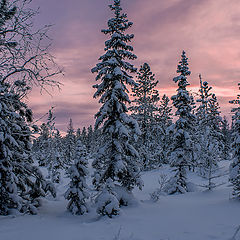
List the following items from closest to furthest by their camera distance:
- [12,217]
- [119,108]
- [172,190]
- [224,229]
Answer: [224,229]
[12,217]
[119,108]
[172,190]

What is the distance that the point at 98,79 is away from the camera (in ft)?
46.5

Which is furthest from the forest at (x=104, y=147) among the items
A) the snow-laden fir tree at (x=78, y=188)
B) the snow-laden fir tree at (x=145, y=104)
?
the snow-laden fir tree at (x=145, y=104)

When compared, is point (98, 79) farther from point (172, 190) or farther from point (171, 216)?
point (172, 190)

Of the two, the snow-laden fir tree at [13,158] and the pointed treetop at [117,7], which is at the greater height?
the pointed treetop at [117,7]

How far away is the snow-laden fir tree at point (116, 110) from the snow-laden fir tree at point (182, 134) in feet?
21.0

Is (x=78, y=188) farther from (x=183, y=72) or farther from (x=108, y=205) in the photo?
(x=183, y=72)

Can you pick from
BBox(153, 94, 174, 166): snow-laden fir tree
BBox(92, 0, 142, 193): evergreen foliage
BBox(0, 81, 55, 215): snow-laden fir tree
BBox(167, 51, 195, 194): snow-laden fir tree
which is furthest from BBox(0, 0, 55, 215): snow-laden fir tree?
BBox(153, 94, 174, 166): snow-laden fir tree

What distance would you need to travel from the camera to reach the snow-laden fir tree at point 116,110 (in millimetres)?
13429

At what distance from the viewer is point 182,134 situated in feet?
63.9

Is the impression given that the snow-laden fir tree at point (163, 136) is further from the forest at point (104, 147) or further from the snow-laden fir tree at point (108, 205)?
the snow-laden fir tree at point (108, 205)

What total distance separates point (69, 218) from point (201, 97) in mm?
27115

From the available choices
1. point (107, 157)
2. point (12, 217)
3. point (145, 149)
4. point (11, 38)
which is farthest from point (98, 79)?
point (145, 149)

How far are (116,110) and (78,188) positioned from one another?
17.9ft

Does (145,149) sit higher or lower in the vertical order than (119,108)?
lower
